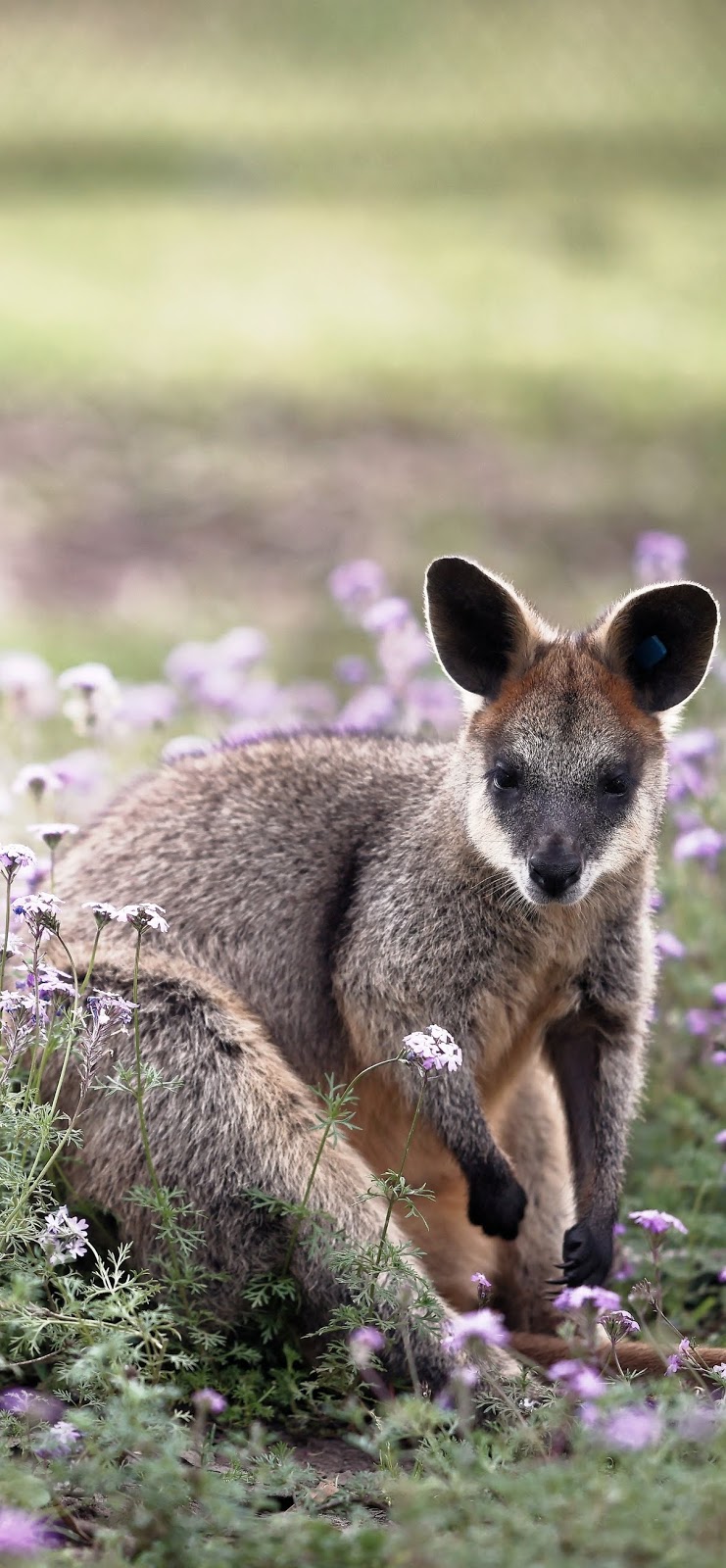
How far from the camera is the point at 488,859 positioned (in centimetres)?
417

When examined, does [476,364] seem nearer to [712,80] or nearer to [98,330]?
[98,330]

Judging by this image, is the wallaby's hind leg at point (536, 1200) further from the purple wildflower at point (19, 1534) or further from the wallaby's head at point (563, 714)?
the purple wildflower at point (19, 1534)

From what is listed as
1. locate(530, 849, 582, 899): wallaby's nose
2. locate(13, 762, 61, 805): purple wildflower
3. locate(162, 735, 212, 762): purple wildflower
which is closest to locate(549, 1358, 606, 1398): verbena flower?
locate(530, 849, 582, 899): wallaby's nose

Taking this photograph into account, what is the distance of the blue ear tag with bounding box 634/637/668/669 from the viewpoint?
14.0 ft

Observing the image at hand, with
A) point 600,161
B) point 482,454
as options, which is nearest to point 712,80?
point 600,161

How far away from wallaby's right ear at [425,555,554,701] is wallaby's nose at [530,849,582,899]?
57 cm

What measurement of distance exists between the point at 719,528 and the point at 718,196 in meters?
7.53

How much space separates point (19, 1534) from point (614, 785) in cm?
217

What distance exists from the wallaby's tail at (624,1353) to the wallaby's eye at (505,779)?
1.15 metres

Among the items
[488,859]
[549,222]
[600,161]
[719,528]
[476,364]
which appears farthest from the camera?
[600,161]

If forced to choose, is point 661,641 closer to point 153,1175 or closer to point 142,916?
point 142,916

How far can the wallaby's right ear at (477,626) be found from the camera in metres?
4.26

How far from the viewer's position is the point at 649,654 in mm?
4273

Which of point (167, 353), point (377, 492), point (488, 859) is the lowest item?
point (488, 859)
